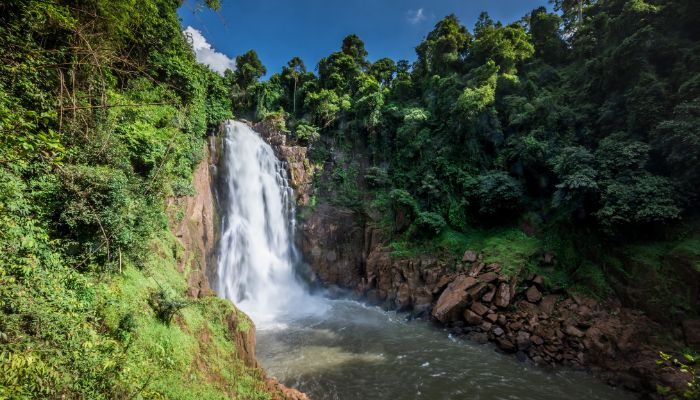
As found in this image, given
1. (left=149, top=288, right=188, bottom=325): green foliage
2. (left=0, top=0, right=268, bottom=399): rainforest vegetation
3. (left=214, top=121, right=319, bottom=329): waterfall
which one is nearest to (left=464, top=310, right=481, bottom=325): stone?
(left=214, top=121, right=319, bottom=329): waterfall

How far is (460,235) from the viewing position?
18.5m

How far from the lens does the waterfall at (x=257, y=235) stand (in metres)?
17.6

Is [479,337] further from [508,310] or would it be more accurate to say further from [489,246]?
[489,246]

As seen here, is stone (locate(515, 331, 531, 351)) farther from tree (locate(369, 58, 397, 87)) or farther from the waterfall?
tree (locate(369, 58, 397, 87))

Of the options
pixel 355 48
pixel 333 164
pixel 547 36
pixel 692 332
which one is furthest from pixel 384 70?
pixel 692 332

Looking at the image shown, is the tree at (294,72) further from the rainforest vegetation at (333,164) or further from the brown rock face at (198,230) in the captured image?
the brown rock face at (198,230)

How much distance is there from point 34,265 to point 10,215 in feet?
3.10

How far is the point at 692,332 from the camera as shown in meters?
10.3

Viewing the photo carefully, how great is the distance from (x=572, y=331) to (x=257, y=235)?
16.6 metres

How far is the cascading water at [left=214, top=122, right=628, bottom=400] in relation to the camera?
33.6 ft

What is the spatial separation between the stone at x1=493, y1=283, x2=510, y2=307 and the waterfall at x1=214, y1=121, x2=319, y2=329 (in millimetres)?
9301

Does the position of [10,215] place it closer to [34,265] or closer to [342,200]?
[34,265]

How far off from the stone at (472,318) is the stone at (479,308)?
16 cm

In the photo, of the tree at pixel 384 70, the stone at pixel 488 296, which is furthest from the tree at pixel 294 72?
the stone at pixel 488 296
